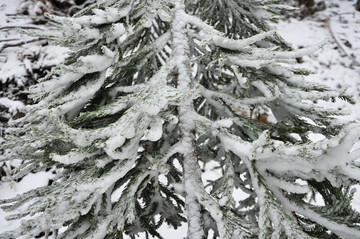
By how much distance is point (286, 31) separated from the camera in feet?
28.9

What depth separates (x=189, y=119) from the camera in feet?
6.71

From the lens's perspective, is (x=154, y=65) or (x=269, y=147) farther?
(x=154, y=65)

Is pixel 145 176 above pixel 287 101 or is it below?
below

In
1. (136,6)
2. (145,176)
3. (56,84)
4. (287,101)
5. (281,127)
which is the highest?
(136,6)

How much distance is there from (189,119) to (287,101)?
2.41ft

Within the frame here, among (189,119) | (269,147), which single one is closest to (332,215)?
(269,147)

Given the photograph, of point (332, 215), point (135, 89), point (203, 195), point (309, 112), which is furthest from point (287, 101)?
point (135, 89)

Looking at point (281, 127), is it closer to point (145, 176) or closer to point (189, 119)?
point (189, 119)

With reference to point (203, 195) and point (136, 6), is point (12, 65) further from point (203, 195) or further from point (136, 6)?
point (203, 195)

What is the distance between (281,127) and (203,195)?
2.59 feet

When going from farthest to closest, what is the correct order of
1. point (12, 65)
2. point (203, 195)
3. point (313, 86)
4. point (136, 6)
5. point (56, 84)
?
point (12, 65) < point (136, 6) < point (313, 86) < point (56, 84) < point (203, 195)

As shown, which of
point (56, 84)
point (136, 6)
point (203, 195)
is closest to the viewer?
point (203, 195)

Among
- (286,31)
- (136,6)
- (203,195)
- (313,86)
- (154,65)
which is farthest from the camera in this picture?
(286,31)

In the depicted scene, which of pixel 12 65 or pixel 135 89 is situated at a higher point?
pixel 135 89
